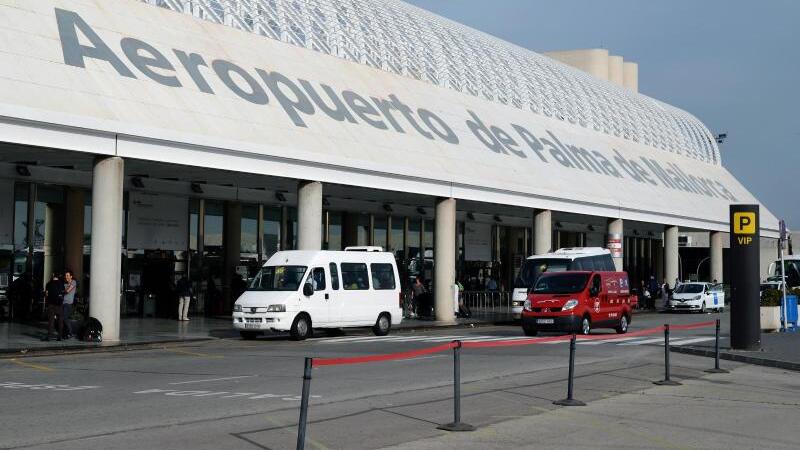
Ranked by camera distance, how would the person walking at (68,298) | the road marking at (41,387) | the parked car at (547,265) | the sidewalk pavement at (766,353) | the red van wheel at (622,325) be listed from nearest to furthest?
the road marking at (41,387) < the sidewalk pavement at (766,353) < the person walking at (68,298) < the red van wheel at (622,325) < the parked car at (547,265)

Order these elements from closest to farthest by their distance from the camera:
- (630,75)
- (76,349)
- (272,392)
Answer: (272,392)
(76,349)
(630,75)

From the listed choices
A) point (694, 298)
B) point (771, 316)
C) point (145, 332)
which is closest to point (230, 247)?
point (145, 332)

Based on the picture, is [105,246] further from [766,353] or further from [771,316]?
[771,316]

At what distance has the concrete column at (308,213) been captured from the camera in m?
32.7

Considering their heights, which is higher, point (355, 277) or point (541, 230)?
point (541, 230)

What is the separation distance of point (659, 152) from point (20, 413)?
56582mm

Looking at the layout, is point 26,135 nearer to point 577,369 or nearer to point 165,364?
point 165,364

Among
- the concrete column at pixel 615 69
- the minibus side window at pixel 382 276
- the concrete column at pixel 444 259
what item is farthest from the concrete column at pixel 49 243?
the concrete column at pixel 615 69

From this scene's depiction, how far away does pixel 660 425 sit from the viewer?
42.1 feet

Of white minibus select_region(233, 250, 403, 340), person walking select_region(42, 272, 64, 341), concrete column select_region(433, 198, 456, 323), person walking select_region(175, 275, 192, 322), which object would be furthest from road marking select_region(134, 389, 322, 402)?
concrete column select_region(433, 198, 456, 323)

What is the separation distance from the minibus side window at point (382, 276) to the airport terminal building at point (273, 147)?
251cm

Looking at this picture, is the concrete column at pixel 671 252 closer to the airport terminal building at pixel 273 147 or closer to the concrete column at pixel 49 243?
the airport terminal building at pixel 273 147

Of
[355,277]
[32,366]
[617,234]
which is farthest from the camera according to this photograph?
[617,234]

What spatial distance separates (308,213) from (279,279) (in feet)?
13.1
